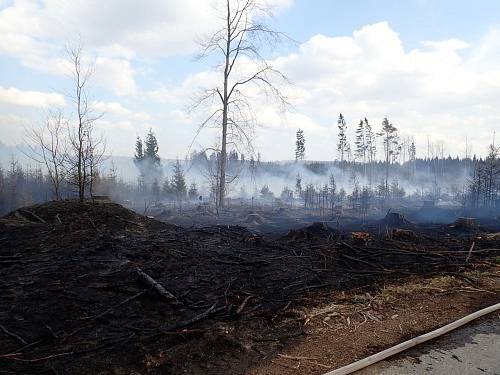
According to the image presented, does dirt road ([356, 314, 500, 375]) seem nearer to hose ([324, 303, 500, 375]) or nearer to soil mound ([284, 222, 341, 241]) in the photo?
hose ([324, 303, 500, 375])

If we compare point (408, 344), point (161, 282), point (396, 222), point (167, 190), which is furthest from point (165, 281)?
point (167, 190)

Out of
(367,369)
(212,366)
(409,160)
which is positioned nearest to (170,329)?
(212,366)

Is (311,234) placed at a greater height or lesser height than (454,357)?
greater

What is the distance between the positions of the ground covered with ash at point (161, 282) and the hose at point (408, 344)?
988 millimetres

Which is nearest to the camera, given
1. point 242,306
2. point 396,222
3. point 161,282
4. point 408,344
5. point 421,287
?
point 408,344

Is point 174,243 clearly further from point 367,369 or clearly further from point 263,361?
point 367,369

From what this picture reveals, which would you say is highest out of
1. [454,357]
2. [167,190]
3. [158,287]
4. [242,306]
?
[167,190]

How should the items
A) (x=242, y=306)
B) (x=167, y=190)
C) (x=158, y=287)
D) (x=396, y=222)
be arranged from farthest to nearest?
(x=167, y=190), (x=396, y=222), (x=158, y=287), (x=242, y=306)

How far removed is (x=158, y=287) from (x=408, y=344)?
3.78 m

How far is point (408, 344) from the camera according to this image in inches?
175

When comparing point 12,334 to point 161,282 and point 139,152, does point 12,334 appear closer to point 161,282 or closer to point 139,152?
point 161,282

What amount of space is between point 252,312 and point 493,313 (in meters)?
3.75

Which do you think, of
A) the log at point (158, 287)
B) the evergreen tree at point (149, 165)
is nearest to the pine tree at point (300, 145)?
the evergreen tree at point (149, 165)

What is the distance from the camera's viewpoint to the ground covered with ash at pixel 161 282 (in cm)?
A: 411
